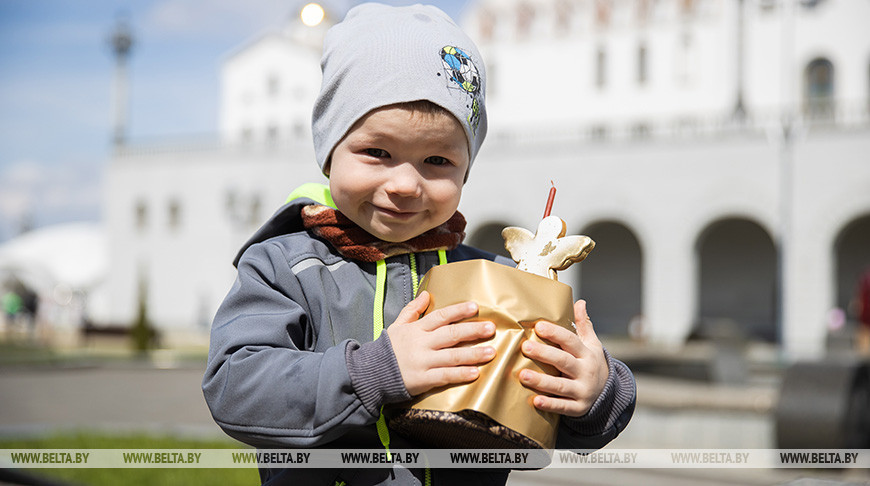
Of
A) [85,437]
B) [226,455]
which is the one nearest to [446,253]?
[226,455]

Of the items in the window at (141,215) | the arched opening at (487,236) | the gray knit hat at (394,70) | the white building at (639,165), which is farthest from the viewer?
the window at (141,215)

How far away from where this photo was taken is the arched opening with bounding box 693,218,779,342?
87.1 ft

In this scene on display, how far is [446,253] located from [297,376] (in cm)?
50

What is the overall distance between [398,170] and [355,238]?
0.61ft

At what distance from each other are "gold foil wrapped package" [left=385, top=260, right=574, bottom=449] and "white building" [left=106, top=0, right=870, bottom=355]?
20.4 m

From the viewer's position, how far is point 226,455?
541 centimetres

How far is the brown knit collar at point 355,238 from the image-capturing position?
5.21 ft

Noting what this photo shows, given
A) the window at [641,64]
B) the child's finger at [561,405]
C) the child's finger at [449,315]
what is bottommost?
the child's finger at [561,405]

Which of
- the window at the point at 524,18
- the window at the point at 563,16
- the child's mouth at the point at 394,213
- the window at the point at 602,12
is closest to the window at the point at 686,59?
the window at the point at 602,12

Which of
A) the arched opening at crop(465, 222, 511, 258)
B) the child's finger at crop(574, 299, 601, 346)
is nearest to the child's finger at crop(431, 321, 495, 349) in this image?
the child's finger at crop(574, 299, 601, 346)

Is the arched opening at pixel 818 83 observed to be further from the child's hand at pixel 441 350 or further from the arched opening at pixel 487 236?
the child's hand at pixel 441 350

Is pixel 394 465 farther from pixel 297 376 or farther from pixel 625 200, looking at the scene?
pixel 625 200

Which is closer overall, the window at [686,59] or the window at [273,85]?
the window at [686,59]

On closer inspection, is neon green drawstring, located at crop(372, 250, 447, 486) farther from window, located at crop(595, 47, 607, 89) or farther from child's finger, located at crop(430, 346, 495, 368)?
window, located at crop(595, 47, 607, 89)
